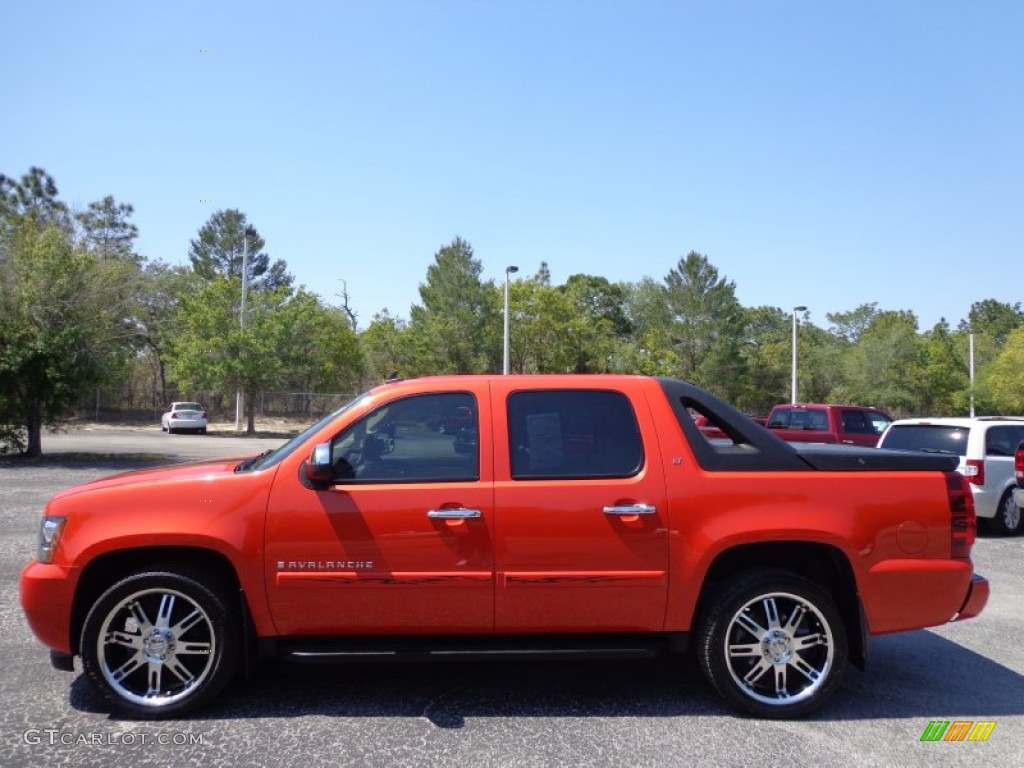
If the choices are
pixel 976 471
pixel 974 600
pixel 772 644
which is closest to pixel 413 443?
pixel 772 644

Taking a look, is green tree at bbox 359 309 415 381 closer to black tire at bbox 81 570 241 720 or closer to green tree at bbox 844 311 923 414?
green tree at bbox 844 311 923 414

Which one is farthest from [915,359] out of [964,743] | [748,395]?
[964,743]

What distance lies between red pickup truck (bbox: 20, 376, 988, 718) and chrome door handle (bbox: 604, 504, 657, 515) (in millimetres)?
16

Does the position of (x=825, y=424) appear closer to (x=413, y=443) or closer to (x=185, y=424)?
(x=413, y=443)

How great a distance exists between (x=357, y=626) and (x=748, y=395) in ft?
199

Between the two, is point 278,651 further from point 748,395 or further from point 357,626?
point 748,395

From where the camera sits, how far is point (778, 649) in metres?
4.19

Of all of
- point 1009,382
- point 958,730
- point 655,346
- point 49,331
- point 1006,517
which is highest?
point 655,346

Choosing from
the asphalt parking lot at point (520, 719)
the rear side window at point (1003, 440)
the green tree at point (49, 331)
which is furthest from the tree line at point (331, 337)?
the rear side window at point (1003, 440)

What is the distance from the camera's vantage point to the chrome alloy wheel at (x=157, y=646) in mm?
4074

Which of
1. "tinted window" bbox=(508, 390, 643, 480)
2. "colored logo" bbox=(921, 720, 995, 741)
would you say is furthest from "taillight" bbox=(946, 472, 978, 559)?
"tinted window" bbox=(508, 390, 643, 480)

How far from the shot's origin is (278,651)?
4.14 metres

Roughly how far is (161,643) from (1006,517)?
10424 mm

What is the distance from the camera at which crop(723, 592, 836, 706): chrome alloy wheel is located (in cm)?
417
